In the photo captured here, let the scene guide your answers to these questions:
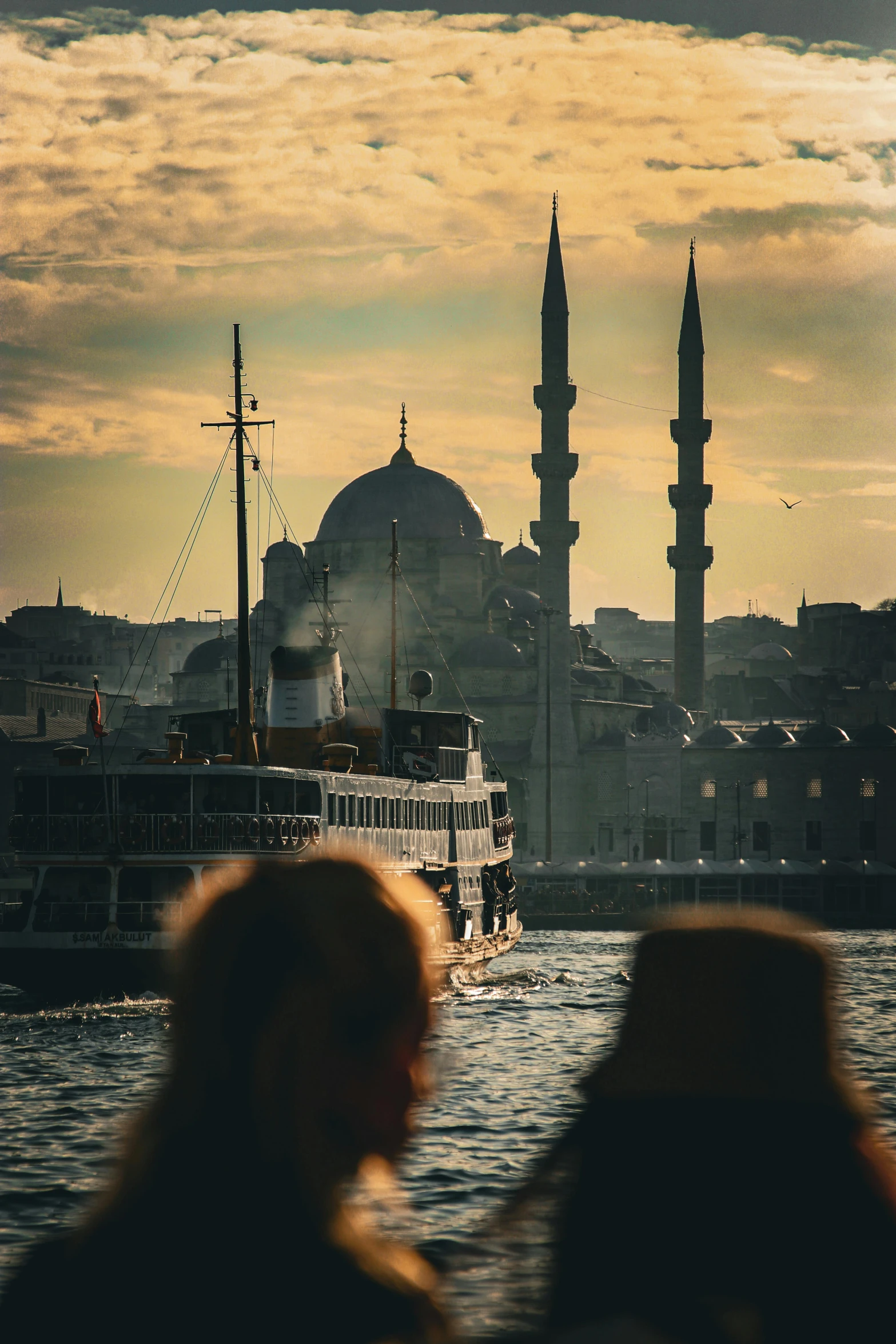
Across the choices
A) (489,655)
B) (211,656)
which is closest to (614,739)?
(489,655)

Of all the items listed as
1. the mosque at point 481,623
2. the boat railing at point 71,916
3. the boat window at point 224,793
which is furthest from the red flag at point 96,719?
the mosque at point 481,623

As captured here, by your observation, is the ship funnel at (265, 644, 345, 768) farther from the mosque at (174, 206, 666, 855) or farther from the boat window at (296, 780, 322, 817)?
the mosque at (174, 206, 666, 855)

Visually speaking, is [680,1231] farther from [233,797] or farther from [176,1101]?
[233,797]

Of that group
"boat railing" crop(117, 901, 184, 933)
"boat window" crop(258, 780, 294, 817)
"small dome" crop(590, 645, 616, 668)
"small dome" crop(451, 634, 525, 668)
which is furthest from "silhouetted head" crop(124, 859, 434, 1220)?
"small dome" crop(590, 645, 616, 668)

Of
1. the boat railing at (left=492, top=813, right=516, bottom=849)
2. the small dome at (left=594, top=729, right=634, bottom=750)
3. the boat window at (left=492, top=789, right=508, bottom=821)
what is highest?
the small dome at (left=594, top=729, right=634, bottom=750)

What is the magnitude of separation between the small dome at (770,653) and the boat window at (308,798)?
72.3 m

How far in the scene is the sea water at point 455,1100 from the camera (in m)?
9.87

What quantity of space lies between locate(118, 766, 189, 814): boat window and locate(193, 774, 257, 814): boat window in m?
0.19

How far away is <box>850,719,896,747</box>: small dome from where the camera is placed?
193ft

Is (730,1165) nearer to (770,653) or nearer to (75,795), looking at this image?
(75,795)

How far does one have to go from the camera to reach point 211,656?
67125 millimetres

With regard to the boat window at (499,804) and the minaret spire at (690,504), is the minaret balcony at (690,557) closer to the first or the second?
the minaret spire at (690,504)

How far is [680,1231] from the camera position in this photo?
2.23 metres

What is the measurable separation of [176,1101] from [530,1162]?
1177cm
